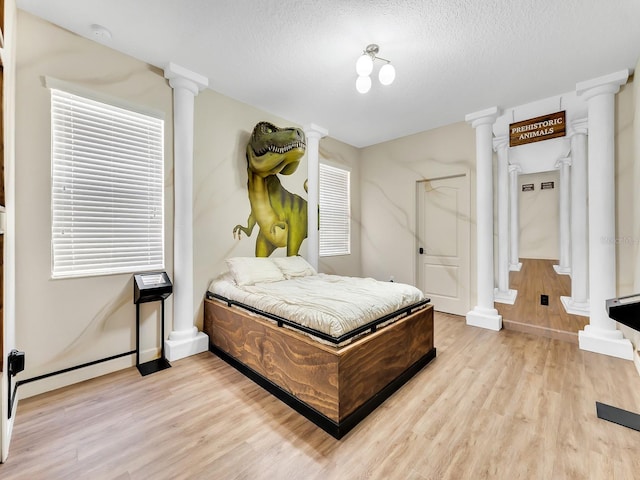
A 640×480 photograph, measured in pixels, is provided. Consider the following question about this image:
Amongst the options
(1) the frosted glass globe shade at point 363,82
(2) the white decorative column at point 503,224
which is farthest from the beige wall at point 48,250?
(2) the white decorative column at point 503,224

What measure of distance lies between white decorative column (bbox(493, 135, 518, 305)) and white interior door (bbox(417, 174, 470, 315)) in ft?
1.32

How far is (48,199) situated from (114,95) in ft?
3.56

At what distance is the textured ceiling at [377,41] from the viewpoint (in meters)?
2.05

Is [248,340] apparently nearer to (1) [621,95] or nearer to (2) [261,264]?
(2) [261,264]

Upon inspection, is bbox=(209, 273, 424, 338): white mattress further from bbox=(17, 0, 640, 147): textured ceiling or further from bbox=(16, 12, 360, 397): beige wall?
bbox=(17, 0, 640, 147): textured ceiling

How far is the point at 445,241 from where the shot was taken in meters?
4.37

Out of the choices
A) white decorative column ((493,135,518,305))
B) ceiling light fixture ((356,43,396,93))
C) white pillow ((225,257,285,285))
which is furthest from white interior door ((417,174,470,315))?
white pillow ((225,257,285,285))

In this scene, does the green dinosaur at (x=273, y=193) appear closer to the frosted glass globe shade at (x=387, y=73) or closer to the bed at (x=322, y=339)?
the bed at (x=322, y=339)

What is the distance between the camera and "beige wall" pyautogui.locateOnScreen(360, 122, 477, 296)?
13.5 feet

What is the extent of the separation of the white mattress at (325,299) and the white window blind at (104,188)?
3.08 ft

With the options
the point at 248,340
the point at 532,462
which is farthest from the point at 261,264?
the point at 532,462

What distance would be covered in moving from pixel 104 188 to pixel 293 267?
2096 mm

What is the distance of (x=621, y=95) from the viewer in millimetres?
2957

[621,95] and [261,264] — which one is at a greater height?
[621,95]
